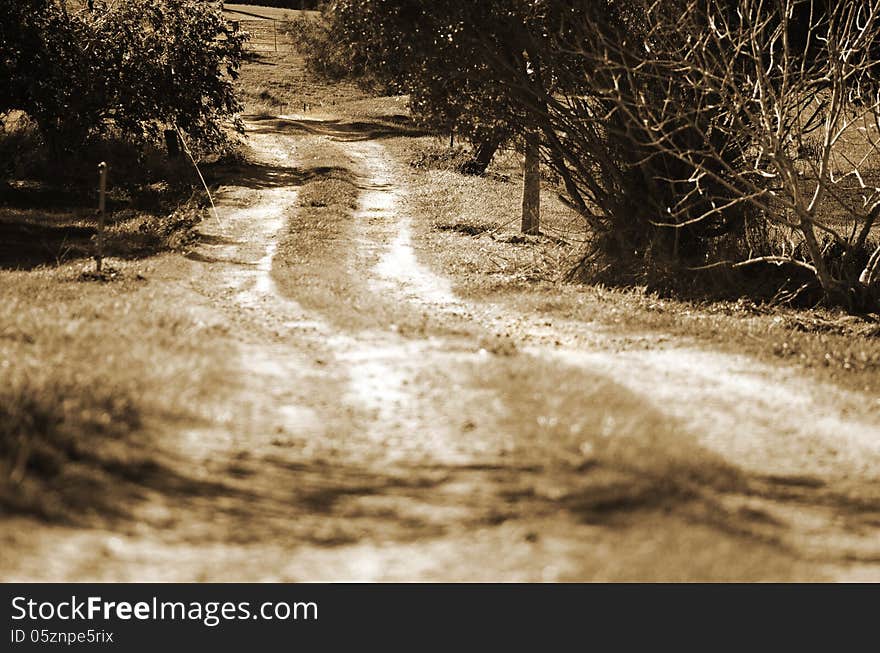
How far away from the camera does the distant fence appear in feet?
246

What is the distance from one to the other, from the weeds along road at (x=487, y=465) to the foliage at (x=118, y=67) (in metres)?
14.7

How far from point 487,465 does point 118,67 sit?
79.5 feet

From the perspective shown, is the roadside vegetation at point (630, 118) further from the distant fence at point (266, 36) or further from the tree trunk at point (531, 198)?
the distant fence at point (266, 36)

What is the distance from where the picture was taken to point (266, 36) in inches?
3103

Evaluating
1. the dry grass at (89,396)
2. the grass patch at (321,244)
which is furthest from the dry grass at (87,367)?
the grass patch at (321,244)

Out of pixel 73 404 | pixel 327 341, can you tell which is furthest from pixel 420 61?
pixel 73 404

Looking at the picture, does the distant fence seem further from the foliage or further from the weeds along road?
the weeds along road

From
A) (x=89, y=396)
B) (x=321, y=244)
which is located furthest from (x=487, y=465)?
(x=321, y=244)

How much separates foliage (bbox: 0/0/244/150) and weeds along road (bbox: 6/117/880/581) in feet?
48.1

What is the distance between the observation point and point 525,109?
16.9 m

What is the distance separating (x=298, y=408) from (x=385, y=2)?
34.2 feet

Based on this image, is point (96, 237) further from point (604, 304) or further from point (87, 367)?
point (87, 367)

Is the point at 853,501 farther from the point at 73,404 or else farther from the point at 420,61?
the point at 420,61

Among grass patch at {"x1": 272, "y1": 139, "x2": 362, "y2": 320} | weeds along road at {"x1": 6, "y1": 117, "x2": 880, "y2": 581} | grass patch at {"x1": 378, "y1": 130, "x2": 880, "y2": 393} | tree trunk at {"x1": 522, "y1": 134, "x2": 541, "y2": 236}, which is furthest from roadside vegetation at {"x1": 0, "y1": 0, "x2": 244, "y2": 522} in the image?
tree trunk at {"x1": 522, "y1": 134, "x2": 541, "y2": 236}
